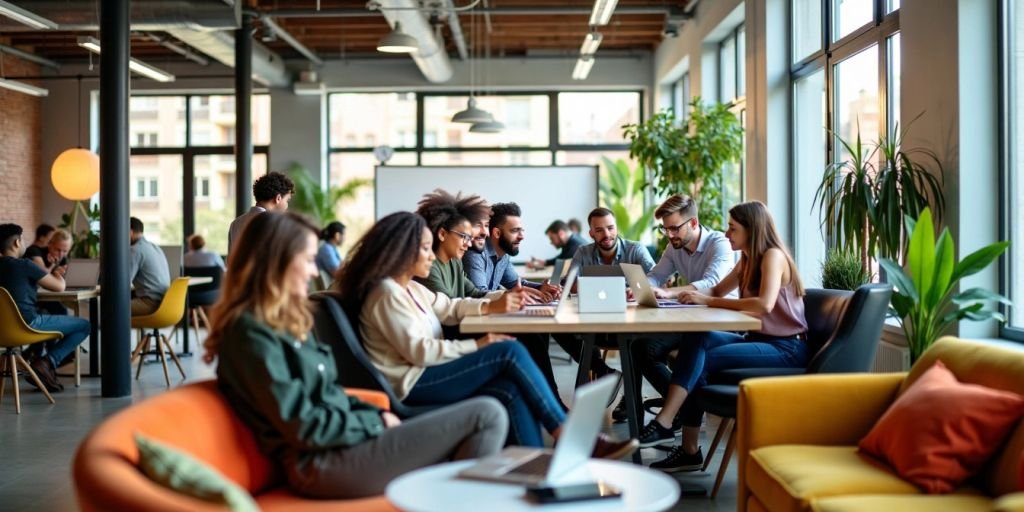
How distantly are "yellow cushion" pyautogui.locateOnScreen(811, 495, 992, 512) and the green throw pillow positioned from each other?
1.48 metres

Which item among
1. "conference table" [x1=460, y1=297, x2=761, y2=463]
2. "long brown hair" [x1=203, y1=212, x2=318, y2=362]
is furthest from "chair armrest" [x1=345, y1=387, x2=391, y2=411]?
"conference table" [x1=460, y1=297, x2=761, y2=463]

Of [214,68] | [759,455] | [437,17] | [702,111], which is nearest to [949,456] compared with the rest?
[759,455]

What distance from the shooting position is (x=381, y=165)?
45.1ft

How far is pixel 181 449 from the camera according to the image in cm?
244

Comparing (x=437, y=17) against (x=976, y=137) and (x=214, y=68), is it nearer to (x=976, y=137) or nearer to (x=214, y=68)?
(x=214, y=68)

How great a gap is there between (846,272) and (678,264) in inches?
38.7

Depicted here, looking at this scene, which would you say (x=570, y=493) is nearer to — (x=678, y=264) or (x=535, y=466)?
(x=535, y=466)

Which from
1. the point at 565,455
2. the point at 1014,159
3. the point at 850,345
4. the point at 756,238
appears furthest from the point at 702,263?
the point at 565,455

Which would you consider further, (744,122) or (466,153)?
(466,153)

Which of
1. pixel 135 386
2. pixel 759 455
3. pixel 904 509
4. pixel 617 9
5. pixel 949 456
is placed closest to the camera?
pixel 904 509

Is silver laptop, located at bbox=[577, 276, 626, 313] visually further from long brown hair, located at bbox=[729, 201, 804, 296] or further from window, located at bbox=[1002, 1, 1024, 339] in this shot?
window, located at bbox=[1002, 1, 1024, 339]

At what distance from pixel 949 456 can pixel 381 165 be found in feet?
37.3

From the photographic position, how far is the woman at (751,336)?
179 inches

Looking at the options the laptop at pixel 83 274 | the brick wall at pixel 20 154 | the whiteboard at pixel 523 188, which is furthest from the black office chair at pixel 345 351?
the brick wall at pixel 20 154
